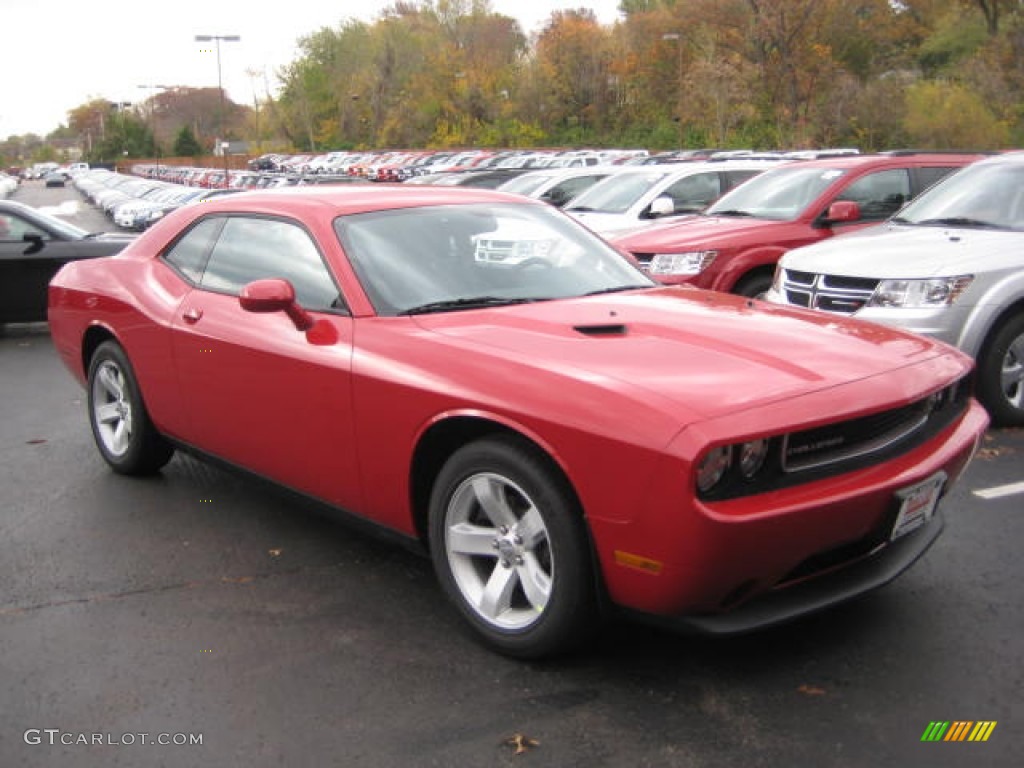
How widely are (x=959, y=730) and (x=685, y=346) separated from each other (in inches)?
54.9

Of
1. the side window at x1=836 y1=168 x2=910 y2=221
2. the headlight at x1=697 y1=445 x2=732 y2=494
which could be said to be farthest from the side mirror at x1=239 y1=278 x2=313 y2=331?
the side window at x1=836 y1=168 x2=910 y2=221

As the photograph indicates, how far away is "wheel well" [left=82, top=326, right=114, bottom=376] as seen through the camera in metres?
5.70

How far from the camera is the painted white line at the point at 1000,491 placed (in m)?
5.05

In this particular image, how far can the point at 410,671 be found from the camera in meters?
3.41

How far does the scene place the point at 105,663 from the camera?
139 inches

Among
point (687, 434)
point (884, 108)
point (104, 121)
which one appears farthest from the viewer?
point (104, 121)

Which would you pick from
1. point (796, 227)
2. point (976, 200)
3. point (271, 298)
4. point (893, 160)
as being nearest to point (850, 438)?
point (271, 298)

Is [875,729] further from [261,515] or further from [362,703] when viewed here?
[261,515]

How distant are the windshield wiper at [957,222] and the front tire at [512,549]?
482 centimetres

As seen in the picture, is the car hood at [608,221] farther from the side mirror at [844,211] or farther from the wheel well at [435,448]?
the wheel well at [435,448]

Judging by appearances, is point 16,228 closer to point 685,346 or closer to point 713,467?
point 685,346

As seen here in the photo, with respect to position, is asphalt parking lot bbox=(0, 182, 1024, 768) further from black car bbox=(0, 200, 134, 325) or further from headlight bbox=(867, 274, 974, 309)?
black car bbox=(0, 200, 134, 325)

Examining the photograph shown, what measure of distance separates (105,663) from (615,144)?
6594 cm

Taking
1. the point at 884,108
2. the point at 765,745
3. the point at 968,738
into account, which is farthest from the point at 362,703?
the point at 884,108
